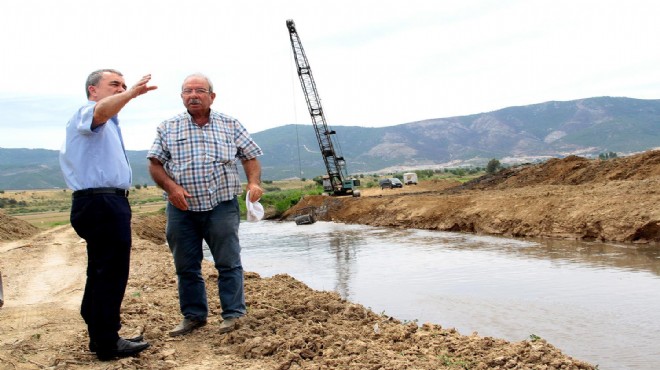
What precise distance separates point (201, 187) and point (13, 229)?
74.0 ft

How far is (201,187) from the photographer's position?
5.25 meters

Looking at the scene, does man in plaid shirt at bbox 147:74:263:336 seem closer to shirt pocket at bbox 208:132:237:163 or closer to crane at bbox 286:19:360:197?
shirt pocket at bbox 208:132:237:163

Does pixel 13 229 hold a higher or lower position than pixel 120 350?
lower

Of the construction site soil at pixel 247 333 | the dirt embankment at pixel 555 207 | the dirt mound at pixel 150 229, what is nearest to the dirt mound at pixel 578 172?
the dirt embankment at pixel 555 207

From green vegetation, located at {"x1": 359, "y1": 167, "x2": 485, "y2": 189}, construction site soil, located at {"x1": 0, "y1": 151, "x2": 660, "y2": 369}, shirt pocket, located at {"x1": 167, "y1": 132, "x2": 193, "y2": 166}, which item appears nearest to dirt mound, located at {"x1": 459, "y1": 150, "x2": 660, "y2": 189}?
construction site soil, located at {"x1": 0, "y1": 151, "x2": 660, "y2": 369}

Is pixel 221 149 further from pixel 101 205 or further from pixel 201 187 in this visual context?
pixel 101 205

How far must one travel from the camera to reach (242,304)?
5.54m

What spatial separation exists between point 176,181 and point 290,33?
47.9m

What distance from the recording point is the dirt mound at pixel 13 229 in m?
23.4

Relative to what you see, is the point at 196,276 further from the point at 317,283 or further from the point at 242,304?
the point at 317,283

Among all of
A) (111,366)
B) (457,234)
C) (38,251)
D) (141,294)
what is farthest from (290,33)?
(111,366)

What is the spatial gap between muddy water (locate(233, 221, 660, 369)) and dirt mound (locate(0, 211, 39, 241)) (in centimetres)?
962

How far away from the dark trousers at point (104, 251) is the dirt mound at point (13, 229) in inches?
792

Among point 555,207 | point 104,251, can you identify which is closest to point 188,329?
point 104,251
